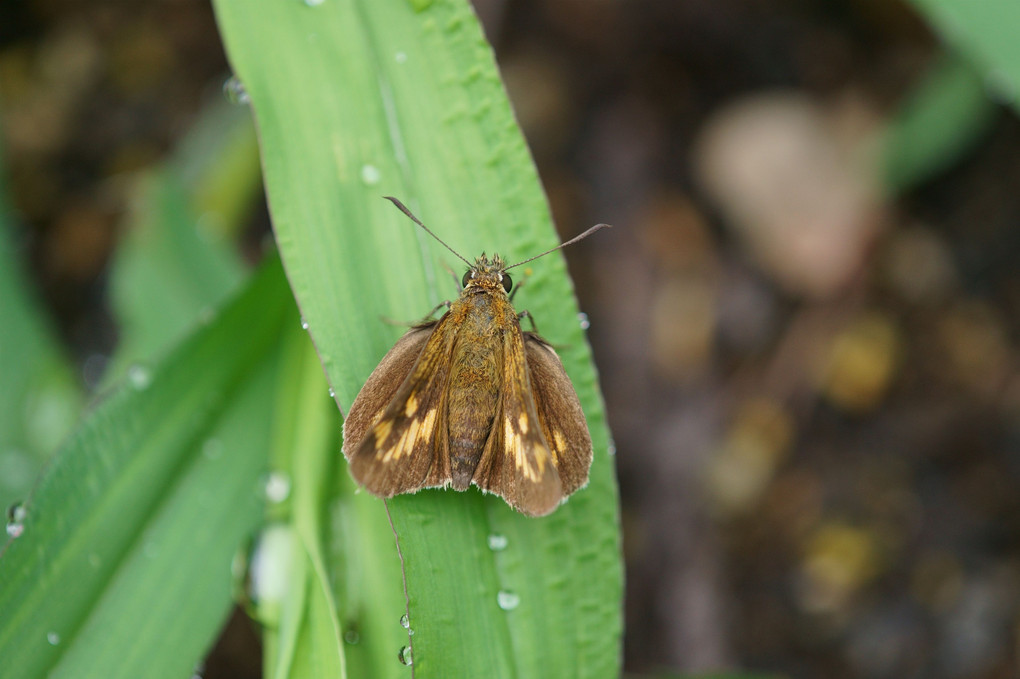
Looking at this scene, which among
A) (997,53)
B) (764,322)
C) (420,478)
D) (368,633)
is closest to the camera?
(420,478)

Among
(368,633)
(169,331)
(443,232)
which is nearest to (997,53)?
(443,232)

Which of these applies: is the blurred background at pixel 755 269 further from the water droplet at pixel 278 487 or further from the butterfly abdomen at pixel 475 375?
the butterfly abdomen at pixel 475 375

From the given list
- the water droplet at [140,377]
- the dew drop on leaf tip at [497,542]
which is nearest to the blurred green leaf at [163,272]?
the water droplet at [140,377]

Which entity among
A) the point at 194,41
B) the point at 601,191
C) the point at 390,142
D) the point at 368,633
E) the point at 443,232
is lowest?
the point at 368,633

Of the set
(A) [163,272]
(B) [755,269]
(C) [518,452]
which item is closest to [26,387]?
(A) [163,272]

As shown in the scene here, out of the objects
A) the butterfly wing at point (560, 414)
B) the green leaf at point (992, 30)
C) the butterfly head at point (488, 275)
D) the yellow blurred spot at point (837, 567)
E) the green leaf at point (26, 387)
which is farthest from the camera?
the yellow blurred spot at point (837, 567)

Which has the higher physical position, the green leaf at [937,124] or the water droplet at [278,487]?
the green leaf at [937,124]

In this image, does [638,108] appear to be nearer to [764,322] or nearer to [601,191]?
[601,191]
